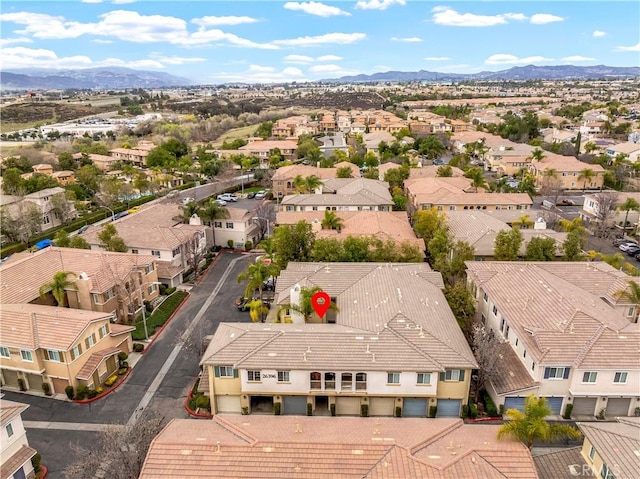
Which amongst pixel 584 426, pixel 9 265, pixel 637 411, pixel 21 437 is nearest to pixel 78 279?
pixel 9 265

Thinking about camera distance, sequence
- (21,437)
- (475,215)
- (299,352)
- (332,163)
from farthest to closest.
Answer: (332,163) < (475,215) < (299,352) < (21,437)

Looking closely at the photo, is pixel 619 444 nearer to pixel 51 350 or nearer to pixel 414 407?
pixel 414 407

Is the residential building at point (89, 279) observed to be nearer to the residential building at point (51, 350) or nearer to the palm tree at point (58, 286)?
the palm tree at point (58, 286)

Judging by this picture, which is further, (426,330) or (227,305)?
(227,305)

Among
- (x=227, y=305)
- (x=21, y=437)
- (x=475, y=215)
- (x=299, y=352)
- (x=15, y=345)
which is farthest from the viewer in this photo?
(x=475, y=215)

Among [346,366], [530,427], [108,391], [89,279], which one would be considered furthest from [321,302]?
[89,279]

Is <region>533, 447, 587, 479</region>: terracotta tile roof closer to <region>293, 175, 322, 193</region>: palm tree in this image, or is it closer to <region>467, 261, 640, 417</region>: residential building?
<region>467, 261, 640, 417</region>: residential building

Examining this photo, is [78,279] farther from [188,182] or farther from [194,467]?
[188,182]

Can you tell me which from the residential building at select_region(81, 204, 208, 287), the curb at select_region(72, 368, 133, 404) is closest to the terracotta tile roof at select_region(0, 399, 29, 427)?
the curb at select_region(72, 368, 133, 404)
